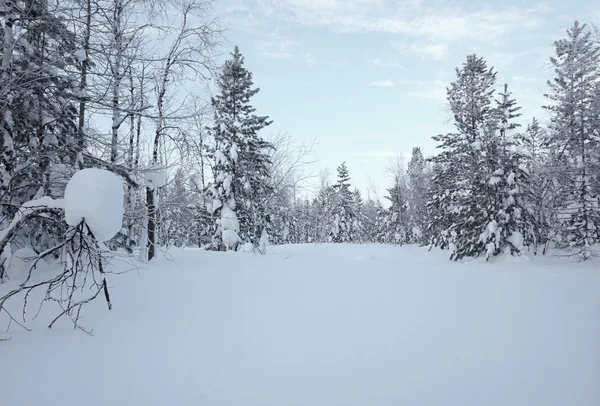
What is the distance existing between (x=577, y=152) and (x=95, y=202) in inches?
851

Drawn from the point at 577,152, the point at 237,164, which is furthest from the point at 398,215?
the point at 237,164

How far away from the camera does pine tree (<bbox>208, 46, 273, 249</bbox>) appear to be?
650 inches

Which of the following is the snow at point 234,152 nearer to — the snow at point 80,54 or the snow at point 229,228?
the snow at point 229,228

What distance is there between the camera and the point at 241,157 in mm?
17781

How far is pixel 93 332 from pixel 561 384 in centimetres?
426

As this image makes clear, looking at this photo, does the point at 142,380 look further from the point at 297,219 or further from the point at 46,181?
the point at 297,219

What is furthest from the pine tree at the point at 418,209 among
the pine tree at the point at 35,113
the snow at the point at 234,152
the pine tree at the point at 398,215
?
the pine tree at the point at 35,113

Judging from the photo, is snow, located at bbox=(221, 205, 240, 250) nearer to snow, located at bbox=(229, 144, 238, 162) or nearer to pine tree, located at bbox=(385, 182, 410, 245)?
snow, located at bbox=(229, 144, 238, 162)

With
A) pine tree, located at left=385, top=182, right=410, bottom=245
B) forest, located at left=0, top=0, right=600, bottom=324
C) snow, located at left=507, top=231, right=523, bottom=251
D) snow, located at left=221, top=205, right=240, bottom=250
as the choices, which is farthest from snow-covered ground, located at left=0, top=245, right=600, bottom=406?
pine tree, located at left=385, top=182, right=410, bottom=245

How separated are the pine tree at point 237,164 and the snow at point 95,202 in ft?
42.9

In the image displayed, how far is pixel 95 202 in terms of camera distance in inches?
106

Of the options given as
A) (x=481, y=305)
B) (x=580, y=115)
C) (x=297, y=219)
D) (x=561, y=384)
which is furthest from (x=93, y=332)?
(x=297, y=219)

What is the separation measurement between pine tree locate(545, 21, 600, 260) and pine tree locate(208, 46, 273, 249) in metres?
15.3

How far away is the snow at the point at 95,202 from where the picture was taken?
2646 mm
